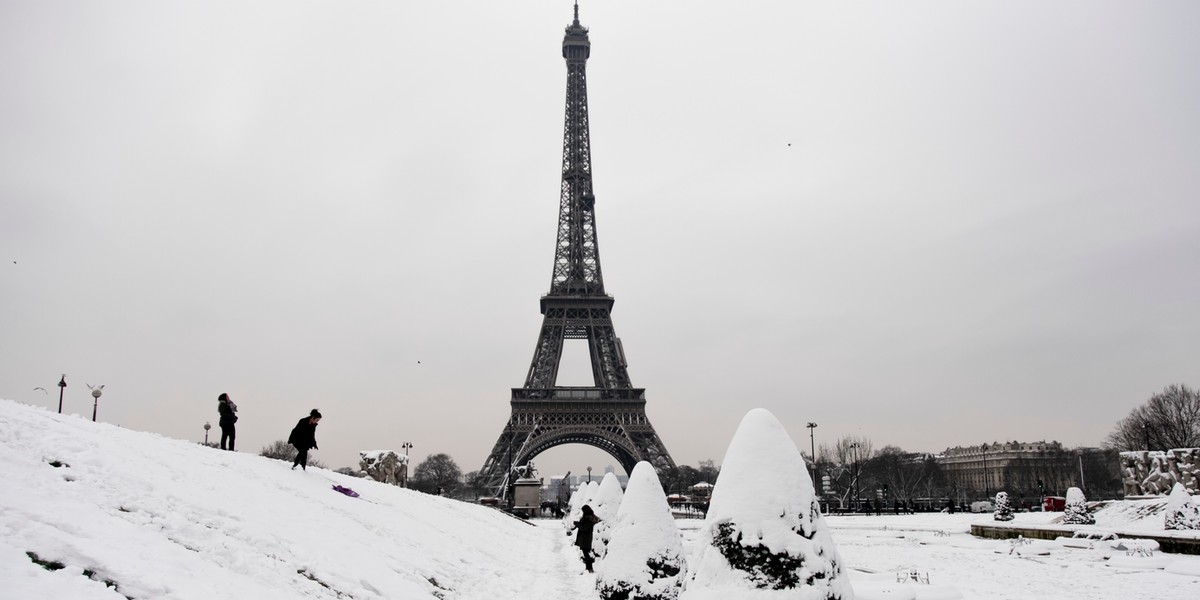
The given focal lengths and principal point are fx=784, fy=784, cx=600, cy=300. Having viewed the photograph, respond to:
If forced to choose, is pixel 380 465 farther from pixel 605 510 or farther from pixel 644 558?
pixel 644 558

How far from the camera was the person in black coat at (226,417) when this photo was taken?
655 inches

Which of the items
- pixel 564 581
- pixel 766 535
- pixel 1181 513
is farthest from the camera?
pixel 1181 513

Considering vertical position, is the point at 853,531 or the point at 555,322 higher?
the point at 555,322

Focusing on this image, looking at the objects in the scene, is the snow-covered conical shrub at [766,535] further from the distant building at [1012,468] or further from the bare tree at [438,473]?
the bare tree at [438,473]

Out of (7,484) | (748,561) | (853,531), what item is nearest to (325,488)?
(7,484)

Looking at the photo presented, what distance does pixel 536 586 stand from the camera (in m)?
15.4


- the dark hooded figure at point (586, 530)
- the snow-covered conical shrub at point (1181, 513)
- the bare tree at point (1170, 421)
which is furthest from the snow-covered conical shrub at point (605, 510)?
the bare tree at point (1170, 421)

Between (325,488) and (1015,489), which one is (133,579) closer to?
(325,488)

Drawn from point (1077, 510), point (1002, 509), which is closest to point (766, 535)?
point (1077, 510)

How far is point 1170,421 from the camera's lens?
62.0 metres

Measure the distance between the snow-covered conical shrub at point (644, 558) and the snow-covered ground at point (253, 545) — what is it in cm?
240

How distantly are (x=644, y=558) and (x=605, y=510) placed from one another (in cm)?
805

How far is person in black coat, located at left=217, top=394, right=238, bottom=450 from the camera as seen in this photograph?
1662 centimetres

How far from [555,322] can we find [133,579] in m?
67.6
